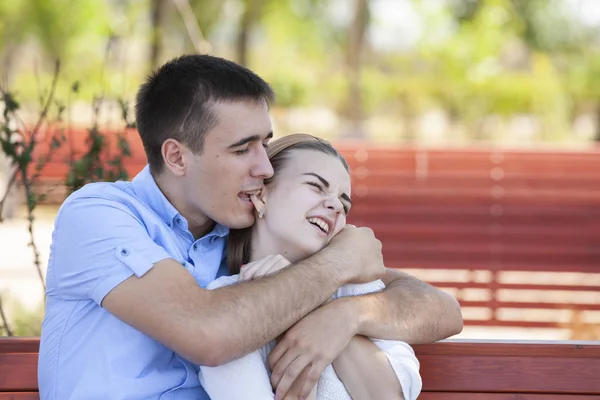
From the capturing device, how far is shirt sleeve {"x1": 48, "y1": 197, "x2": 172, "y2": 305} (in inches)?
92.9

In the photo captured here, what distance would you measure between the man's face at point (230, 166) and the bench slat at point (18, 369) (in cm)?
74

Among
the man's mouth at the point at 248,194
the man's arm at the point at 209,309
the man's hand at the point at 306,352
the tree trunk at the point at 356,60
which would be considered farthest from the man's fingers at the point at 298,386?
the tree trunk at the point at 356,60

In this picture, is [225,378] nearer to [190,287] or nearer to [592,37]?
[190,287]

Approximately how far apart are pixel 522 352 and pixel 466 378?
0.63 ft

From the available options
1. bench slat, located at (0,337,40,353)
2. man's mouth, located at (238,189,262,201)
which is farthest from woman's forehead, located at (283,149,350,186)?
bench slat, located at (0,337,40,353)

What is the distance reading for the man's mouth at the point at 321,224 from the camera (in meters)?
2.65

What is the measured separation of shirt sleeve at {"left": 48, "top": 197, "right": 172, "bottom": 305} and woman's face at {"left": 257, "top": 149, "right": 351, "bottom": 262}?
1.22ft

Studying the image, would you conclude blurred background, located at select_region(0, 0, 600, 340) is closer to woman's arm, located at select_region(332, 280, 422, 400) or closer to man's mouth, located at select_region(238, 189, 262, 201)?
A: man's mouth, located at select_region(238, 189, 262, 201)

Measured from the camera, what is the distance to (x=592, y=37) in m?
50.8

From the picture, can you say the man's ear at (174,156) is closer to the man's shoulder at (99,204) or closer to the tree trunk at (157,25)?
the man's shoulder at (99,204)

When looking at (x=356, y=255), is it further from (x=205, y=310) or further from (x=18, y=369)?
(x=18, y=369)

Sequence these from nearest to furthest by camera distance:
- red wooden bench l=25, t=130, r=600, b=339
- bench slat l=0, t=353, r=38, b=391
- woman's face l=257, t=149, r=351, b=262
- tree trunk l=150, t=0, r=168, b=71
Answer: woman's face l=257, t=149, r=351, b=262, bench slat l=0, t=353, r=38, b=391, red wooden bench l=25, t=130, r=600, b=339, tree trunk l=150, t=0, r=168, b=71

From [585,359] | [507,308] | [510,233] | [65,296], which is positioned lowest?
[507,308]

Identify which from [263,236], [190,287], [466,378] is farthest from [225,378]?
[466,378]
